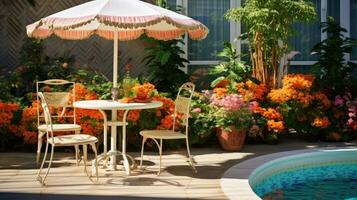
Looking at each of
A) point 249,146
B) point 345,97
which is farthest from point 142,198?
point 345,97

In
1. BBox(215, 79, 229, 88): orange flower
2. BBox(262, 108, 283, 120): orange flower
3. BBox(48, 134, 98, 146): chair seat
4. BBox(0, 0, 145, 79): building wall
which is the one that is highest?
BBox(0, 0, 145, 79): building wall

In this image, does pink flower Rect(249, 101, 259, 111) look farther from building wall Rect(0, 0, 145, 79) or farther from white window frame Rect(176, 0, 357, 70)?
building wall Rect(0, 0, 145, 79)

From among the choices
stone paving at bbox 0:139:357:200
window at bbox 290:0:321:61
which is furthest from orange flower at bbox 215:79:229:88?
window at bbox 290:0:321:61

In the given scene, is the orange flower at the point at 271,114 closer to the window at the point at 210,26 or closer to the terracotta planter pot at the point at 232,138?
the terracotta planter pot at the point at 232,138

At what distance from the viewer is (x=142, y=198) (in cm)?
473

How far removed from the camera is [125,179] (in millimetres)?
5535

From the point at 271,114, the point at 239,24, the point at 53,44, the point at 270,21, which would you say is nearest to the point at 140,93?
the point at 271,114

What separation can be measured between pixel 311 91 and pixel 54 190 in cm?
494

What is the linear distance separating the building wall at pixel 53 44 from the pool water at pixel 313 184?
4.40 metres

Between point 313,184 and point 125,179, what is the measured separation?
2308mm

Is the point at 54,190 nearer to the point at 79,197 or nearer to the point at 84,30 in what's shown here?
the point at 79,197

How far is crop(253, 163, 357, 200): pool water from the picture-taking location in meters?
5.54

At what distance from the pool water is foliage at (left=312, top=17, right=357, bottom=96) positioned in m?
1.88

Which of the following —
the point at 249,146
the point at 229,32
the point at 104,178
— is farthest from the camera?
the point at 229,32
